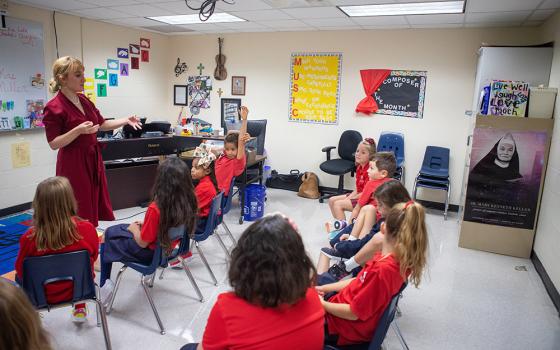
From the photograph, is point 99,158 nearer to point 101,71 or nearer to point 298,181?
point 101,71

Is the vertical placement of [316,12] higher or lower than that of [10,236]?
higher

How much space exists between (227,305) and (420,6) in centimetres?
374

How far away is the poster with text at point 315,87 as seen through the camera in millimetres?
5473

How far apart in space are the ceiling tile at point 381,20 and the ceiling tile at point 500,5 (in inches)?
32.3

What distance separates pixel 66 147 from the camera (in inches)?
99.3

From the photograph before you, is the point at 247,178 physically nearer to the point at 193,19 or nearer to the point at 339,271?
the point at 193,19

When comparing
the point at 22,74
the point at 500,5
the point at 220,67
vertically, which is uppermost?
the point at 500,5

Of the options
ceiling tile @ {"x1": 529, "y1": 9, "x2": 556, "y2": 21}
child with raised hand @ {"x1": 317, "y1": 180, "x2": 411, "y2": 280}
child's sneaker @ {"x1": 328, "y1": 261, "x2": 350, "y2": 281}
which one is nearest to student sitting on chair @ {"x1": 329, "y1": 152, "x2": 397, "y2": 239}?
child with raised hand @ {"x1": 317, "y1": 180, "x2": 411, "y2": 280}

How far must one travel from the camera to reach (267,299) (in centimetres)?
111

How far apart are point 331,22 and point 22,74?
11.5 ft

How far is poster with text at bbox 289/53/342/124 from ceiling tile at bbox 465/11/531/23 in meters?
1.73

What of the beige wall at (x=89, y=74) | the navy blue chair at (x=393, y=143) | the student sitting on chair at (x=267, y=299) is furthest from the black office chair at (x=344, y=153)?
the student sitting on chair at (x=267, y=299)

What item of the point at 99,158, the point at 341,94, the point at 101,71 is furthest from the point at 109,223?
the point at 341,94

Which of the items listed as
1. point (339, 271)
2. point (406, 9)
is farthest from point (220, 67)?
point (339, 271)
